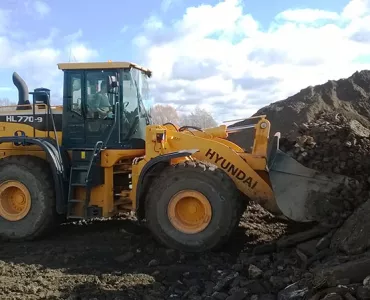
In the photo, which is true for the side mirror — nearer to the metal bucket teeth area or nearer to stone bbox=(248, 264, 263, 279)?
the metal bucket teeth area

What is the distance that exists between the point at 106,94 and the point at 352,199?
12.5ft

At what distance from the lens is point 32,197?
7730mm

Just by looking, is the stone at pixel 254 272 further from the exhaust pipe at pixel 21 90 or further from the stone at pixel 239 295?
the exhaust pipe at pixel 21 90

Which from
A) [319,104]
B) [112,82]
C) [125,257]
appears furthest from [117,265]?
[319,104]

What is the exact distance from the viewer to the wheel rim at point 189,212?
690 centimetres

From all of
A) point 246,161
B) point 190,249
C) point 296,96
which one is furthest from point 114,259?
point 296,96

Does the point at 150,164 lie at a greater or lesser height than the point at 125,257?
greater

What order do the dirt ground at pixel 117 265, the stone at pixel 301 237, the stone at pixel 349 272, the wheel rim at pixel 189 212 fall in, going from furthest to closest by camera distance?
the wheel rim at pixel 189 212
the stone at pixel 301 237
the dirt ground at pixel 117 265
the stone at pixel 349 272

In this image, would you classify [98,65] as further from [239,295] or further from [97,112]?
[239,295]

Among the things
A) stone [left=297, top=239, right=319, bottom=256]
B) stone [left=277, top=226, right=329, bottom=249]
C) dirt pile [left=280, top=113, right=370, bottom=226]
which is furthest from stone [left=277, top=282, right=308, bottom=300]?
dirt pile [left=280, top=113, right=370, bottom=226]

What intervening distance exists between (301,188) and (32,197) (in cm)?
394

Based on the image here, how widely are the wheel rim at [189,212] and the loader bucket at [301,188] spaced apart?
3.26 ft

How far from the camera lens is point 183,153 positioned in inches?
275

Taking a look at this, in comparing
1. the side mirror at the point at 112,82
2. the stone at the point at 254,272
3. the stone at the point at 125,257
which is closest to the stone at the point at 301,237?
the stone at the point at 254,272
